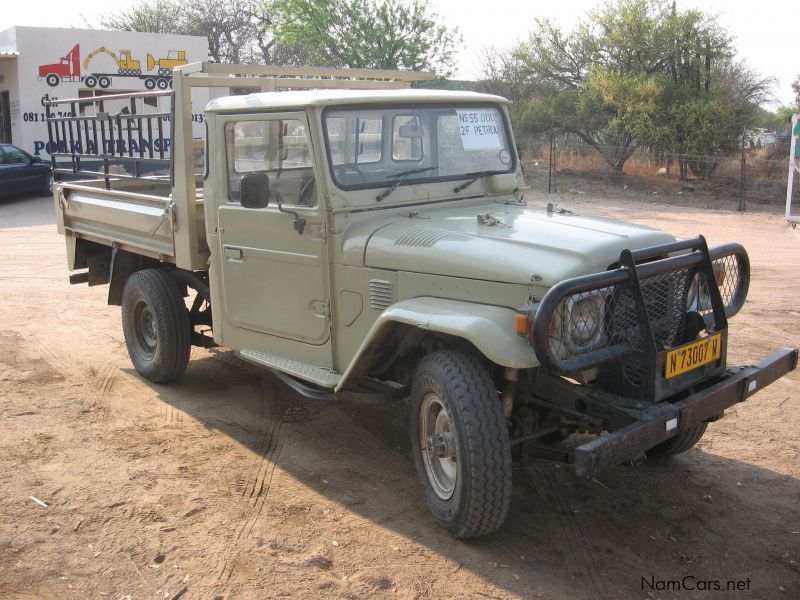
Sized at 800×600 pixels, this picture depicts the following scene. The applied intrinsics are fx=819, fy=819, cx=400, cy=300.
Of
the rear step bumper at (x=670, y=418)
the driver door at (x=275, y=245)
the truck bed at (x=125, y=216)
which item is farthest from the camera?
the truck bed at (x=125, y=216)

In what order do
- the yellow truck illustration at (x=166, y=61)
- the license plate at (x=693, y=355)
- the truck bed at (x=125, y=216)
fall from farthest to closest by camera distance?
the yellow truck illustration at (x=166, y=61) < the truck bed at (x=125, y=216) < the license plate at (x=693, y=355)

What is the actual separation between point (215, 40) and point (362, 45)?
1432 cm

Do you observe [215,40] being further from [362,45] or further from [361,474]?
[361,474]

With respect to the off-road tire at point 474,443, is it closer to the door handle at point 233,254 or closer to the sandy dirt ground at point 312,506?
the sandy dirt ground at point 312,506

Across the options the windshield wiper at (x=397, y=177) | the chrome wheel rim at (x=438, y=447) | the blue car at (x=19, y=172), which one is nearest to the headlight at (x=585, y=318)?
the chrome wheel rim at (x=438, y=447)

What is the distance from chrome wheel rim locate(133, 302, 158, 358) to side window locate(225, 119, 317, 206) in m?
1.72

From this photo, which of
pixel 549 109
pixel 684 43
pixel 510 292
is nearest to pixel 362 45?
pixel 549 109

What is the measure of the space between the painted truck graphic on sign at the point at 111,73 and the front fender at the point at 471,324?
18941mm

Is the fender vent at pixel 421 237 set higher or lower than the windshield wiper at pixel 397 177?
lower

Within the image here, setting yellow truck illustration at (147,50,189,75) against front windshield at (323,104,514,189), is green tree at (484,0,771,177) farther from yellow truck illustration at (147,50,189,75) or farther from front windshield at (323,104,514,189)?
front windshield at (323,104,514,189)

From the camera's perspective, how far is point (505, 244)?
3.81 metres

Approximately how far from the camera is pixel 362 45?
2455 centimetres

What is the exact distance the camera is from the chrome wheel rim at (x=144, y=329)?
20.2 feet

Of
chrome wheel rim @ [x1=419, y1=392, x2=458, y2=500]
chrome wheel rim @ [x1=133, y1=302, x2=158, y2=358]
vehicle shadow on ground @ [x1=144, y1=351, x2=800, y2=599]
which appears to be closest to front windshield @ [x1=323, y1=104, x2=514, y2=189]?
chrome wheel rim @ [x1=419, y1=392, x2=458, y2=500]
